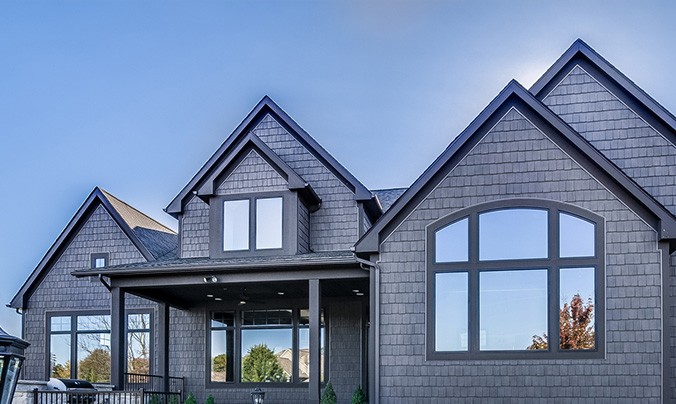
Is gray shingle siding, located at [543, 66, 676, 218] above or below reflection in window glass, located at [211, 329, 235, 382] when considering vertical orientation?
above

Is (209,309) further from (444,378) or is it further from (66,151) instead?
(66,151)

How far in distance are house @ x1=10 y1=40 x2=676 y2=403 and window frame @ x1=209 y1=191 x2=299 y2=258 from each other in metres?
0.04

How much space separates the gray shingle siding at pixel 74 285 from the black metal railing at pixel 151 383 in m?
2.05

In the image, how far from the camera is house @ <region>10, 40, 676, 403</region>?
40.3 feet

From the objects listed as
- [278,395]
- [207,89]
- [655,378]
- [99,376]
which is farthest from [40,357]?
[655,378]

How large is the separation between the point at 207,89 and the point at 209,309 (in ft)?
29.3

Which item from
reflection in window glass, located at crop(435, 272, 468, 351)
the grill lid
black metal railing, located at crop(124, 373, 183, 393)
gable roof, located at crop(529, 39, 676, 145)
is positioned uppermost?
gable roof, located at crop(529, 39, 676, 145)

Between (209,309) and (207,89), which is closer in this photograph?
(209,309)

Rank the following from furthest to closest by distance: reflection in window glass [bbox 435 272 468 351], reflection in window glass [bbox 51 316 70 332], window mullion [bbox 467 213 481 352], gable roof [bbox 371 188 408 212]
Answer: gable roof [bbox 371 188 408 212] < reflection in window glass [bbox 51 316 70 332] < reflection in window glass [bbox 435 272 468 351] < window mullion [bbox 467 213 481 352]

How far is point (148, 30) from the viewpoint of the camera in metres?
20.4

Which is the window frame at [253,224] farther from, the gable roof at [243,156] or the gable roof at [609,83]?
the gable roof at [609,83]

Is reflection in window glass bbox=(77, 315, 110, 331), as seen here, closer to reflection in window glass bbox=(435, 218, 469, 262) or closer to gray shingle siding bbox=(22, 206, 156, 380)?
gray shingle siding bbox=(22, 206, 156, 380)

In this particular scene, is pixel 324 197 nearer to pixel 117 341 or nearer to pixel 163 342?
pixel 163 342

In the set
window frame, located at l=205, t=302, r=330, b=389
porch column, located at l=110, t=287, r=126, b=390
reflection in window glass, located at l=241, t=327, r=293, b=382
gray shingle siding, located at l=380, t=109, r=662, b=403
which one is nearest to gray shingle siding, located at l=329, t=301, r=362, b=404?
window frame, located at l=205, t=302, r=330, b=389
